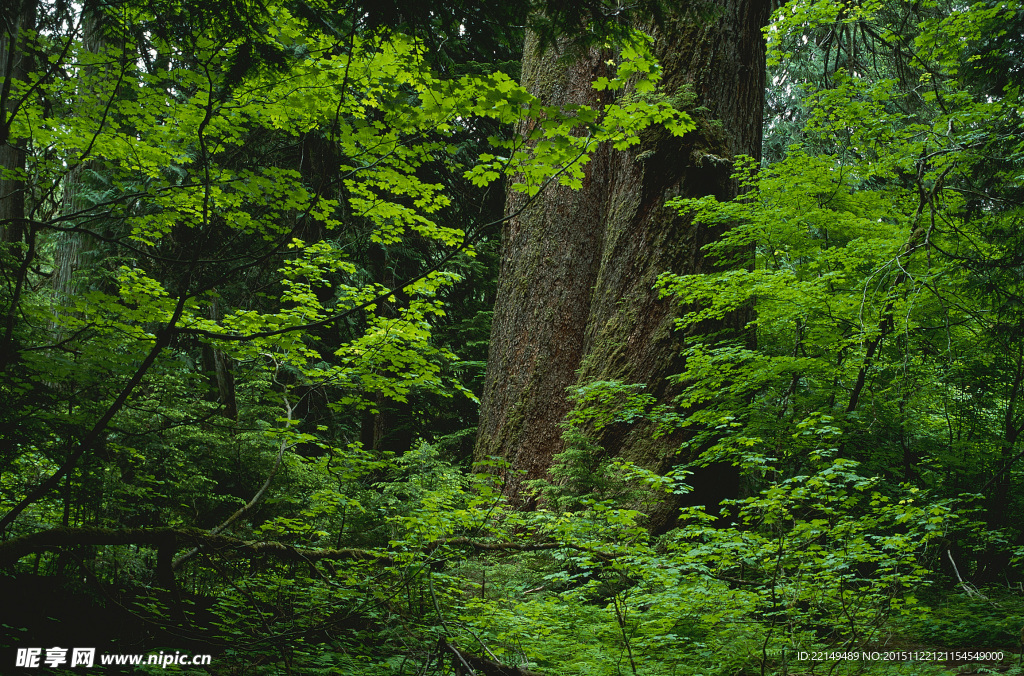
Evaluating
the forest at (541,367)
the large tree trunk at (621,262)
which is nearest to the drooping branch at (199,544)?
the forest at (541,367)

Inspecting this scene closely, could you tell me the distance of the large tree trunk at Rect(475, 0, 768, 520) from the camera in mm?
5496

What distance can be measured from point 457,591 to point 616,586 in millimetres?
1073

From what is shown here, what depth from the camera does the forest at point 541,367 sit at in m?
3.22

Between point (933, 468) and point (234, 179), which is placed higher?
point (234, 179)

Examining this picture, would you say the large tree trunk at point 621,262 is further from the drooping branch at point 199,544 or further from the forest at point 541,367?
the drooping branch at point 199,544

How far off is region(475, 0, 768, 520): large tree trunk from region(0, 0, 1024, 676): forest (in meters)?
0.04

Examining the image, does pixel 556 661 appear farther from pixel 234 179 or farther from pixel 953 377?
pixel 953 377

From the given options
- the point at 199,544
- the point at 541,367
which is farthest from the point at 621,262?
→ the point at 199,544

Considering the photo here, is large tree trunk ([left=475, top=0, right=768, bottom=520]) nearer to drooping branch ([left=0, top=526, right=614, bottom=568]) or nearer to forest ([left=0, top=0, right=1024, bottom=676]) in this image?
forest ([left=0, top=0, right=1024, bottom=676])

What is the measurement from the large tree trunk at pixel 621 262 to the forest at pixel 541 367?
0.12 ft

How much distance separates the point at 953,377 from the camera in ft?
16.9

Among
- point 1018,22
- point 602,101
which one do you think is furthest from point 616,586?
point 1018,22

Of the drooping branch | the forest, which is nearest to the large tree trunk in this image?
the forest

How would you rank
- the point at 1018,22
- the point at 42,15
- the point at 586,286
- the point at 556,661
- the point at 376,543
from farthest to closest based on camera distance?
the point at 42,15 → the point at 586,286 → the point at 1018,22 → the point at 376,543 → the point at 556,661
